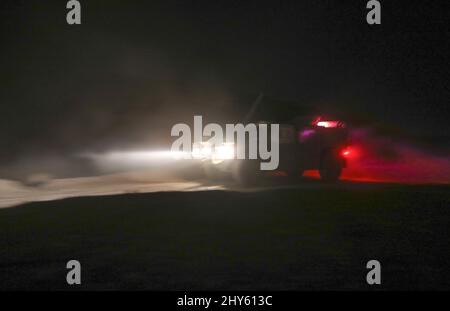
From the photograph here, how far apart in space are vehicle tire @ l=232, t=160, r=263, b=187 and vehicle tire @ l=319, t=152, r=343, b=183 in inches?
79.9

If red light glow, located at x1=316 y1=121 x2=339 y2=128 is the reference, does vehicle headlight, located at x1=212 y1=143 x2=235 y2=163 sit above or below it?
below

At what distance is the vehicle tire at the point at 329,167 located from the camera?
47.0 ft

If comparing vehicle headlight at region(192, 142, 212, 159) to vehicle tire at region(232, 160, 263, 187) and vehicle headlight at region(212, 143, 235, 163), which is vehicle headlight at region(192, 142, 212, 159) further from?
vehicle tire at region(232, 160, 263, 187)

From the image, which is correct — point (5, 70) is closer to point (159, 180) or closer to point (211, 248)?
point (159, 180)

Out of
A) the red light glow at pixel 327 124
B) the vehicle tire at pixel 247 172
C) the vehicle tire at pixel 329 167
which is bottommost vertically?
the vehicle tire at pixel 247 172

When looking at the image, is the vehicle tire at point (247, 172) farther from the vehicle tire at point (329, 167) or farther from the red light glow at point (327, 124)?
the red light glow at point (327, 124)

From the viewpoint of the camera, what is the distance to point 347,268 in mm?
5320

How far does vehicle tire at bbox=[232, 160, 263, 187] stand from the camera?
43.7ft

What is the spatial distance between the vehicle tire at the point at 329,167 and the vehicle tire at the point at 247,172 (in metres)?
2.03

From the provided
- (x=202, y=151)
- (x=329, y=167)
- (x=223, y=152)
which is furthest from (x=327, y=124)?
(x=202, y=151)

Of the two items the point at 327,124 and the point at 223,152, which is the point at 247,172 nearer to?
the point at 223,152

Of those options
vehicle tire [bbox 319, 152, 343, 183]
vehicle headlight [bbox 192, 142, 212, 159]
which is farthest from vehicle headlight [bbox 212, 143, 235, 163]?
vehicle tire [bbox 319, 152, 343, 183]

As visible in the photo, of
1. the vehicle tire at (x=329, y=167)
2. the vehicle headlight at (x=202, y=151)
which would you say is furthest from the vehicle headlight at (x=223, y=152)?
the vehicle tire at (x=329, y=167)
